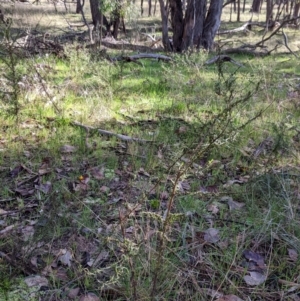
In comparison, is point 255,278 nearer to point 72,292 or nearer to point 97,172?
point 72,292

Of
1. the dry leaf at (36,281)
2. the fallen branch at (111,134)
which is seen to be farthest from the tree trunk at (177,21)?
the dry leaf at (36,281)

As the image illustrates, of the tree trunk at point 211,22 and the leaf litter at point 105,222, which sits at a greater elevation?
the tree trunk at point 211,22

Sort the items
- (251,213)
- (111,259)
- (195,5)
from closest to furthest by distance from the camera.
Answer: (111,259) → (251,213) → (195,5)

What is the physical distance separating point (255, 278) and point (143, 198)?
75 centimetres

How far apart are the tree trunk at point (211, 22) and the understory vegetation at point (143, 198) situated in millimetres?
5451

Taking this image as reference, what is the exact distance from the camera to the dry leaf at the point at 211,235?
7.34 feet

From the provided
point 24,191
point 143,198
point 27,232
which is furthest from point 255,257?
point 24,191

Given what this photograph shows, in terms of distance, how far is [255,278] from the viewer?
78.1 inches

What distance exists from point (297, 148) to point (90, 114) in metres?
2.12

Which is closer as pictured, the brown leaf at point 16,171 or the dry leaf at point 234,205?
the dry leaf at point 234,205

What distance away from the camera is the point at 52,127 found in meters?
3.82

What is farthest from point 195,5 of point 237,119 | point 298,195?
point 298,195

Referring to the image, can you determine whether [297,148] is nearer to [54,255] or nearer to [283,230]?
[283,230]

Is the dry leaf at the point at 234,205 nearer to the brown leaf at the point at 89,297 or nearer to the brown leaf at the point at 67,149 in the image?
the brown leaf at the point at 89,297
